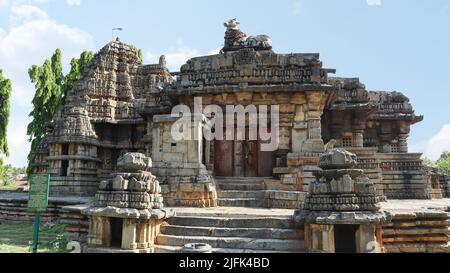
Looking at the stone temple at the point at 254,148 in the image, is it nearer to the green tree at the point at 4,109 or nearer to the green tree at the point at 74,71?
the green tree at the point at 4,109

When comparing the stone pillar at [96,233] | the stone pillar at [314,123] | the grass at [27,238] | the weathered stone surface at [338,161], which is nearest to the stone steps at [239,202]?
the stone pillar at [314,123]

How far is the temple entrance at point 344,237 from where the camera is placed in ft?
21.4

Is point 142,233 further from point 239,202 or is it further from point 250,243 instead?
point 239,202

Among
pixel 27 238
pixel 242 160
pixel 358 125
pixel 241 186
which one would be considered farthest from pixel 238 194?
pixel 358 125

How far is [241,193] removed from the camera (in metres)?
10.6

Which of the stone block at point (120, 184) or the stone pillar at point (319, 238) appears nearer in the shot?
the stone pillar at point (319, 238)

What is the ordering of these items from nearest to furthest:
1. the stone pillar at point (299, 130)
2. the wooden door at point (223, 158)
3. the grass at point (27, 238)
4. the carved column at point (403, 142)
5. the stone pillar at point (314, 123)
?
1. the grass at point (27, 238)
2. the stone pillar at point (314, 123)
3. the stone pillar at point (299, 130)
4. the wooden door at point (223, 158)
5. the carved column at point (403, 142)

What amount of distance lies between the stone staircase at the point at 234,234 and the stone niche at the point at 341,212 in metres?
0.41

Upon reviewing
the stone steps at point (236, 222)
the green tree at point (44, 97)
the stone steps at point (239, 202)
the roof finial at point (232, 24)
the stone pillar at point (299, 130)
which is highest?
the roof finial at point (232, 24)

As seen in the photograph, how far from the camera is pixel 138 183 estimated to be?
6.77 metres

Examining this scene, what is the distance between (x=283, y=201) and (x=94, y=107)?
13592 mm

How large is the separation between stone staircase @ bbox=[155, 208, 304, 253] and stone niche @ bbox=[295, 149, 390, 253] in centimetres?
41
